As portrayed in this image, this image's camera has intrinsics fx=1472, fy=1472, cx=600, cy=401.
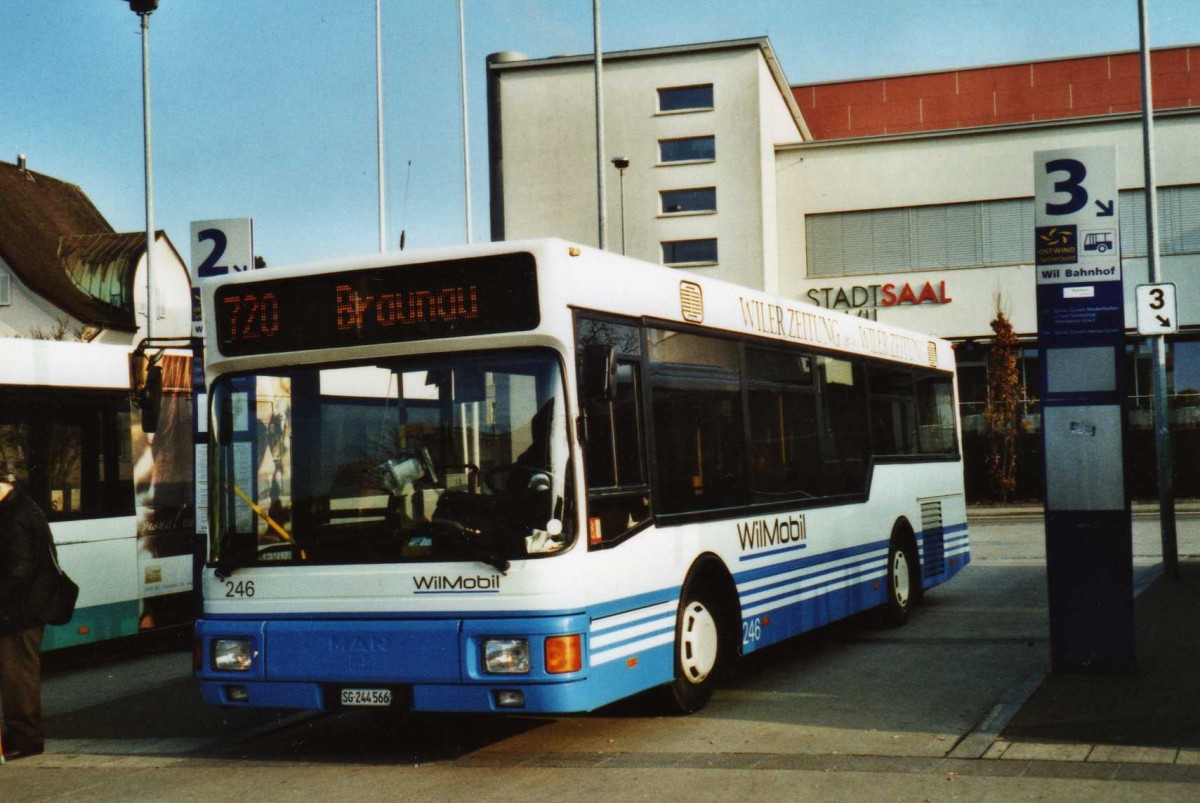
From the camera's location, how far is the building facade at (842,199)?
4150 cm

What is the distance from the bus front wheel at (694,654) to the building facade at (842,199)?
30804 millimetres

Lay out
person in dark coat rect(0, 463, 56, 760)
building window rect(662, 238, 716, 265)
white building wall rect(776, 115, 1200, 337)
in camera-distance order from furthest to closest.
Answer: building window rect(662, 238, 716, 265) < white building wall rect(776, 115, 1200, 337) < person in dark coat rect(0, 463, 56, 760)

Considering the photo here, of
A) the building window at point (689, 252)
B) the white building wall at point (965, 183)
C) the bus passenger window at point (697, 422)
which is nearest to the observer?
the bus passenger window at point (697, 422)

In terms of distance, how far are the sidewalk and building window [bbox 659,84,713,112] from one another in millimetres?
37571

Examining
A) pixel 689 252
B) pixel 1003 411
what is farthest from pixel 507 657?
pixel 689 252

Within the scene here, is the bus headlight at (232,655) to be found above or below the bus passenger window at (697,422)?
below

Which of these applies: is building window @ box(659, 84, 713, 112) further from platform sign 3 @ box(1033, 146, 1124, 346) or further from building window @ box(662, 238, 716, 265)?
platform sign 3 @ box(1033, 146, 1124, 346)

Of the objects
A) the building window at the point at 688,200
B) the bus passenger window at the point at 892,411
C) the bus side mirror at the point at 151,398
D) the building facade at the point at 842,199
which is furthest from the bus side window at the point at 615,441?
the building window at the point at 688,200

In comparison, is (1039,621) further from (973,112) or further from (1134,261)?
(973,112)

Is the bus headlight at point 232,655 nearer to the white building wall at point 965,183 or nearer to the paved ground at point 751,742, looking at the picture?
the paved ground at point 751,742

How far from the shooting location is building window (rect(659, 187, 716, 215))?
4666 centimetres

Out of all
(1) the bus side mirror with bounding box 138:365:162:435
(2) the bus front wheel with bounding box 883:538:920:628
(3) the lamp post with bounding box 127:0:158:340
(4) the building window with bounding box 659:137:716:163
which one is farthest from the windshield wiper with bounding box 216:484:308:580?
(4) the building window with bounding box 659:137:716:163

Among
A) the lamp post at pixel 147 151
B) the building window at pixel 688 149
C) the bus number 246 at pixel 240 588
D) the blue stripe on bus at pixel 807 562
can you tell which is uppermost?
the building window at pixel 688 149

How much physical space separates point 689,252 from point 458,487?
130 feet
